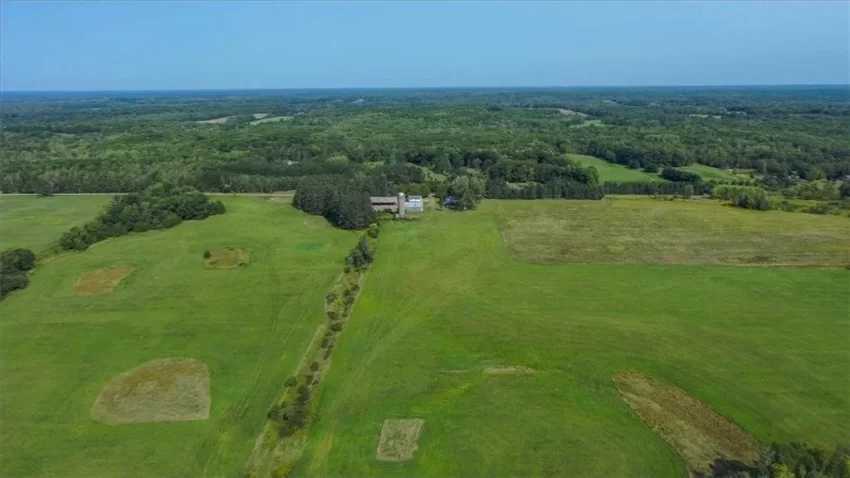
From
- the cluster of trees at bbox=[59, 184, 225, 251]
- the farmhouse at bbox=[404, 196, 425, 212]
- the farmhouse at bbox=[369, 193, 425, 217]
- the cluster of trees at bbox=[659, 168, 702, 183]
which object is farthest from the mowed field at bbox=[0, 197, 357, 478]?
the cluster of trees at bbox=[659, 168, 702, 183]

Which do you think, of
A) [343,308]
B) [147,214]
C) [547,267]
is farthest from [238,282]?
[547,267]

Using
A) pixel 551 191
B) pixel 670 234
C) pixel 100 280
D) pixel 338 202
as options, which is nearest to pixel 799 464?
pixel 670 234

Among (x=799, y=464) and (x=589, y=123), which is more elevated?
(x=589, y=123)

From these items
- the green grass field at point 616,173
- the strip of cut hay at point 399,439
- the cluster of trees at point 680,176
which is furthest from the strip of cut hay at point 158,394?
the cluster of trees at point 680,176

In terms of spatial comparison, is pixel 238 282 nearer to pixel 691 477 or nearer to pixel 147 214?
pixel 147 214

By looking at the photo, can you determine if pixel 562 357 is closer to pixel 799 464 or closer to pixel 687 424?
pixel 687 424

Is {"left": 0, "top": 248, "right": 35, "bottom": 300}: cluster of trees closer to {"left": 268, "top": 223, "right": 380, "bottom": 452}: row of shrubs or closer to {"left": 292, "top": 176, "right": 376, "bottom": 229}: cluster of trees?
{"left": 268, "top": 223, "right": 380, "bottom": 452}: row of shrubs
